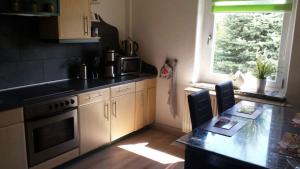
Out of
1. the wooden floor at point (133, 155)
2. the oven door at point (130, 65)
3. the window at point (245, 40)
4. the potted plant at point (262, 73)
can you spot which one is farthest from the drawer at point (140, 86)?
the potted plant at point (262, 73)

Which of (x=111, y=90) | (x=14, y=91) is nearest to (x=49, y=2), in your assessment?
(x=14, y=91)

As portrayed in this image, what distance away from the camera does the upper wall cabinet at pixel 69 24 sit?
256 centimetres

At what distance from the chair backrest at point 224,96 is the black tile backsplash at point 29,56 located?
177 cm

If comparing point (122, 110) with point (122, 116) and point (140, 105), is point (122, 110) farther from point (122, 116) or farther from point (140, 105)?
point (140, 105)

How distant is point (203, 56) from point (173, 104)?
0.77m

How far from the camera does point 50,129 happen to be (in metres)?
2.39

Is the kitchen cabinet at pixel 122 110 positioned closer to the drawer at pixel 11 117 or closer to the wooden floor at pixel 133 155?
the wooden floor at pixel 133 155

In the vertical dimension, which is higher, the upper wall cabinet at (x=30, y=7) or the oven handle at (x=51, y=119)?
the upper wall cabinet at (x=30, y=7)

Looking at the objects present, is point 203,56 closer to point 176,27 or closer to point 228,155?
point 176,27

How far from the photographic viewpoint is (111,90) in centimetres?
295

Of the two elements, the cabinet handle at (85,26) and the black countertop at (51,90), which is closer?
the black countertop at (51,90)

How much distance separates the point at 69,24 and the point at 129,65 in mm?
1057

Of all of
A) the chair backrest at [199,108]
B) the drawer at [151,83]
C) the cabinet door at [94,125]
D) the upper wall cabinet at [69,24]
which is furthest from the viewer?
the drawer at [151,83]

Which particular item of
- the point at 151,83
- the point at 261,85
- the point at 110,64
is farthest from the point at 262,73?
the point at 110,64
